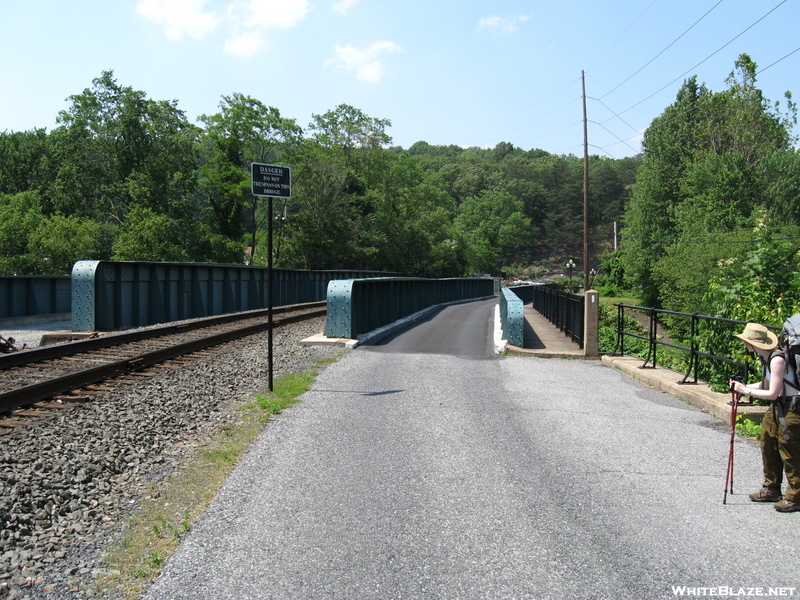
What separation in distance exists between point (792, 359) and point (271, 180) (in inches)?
288

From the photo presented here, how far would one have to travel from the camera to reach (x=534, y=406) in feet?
29.5

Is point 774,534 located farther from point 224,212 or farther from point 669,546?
point 224,212

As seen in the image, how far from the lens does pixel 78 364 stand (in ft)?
36.6

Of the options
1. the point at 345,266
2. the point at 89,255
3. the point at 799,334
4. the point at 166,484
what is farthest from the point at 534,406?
the point at 345,266

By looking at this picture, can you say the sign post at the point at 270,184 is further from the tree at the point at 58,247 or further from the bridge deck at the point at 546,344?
the tree at the point at 58,247

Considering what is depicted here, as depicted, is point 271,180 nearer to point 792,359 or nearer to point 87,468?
point 87,468

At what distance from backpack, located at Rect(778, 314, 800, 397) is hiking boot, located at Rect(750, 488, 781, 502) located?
829 millimetres

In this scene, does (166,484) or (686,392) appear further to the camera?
(686,392)

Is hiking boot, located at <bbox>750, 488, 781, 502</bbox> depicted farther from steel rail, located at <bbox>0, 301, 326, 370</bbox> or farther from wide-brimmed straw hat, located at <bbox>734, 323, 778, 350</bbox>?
steel rail, located at <bbox>0, 301, 326, 370</bbox>

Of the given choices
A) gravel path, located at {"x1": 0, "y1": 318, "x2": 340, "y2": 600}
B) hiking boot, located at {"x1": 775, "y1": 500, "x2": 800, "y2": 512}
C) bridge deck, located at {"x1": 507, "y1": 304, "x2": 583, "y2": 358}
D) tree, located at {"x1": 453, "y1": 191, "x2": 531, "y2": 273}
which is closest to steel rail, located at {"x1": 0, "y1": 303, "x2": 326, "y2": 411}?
gravel path, located at {"x1": 0, "y1": 318, "x2": 340, "y2": 600}

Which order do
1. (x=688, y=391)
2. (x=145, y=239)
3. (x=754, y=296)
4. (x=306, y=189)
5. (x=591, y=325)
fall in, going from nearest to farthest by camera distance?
(x=688, y=391)
(x=754, y=296)
(x=591, y=325)
(x=145, y=239)
(x=306, y=189)

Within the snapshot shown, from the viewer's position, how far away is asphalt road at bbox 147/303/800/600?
400 cm

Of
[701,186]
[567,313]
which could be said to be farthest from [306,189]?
[567,313]

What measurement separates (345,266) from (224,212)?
12769 millimetres
